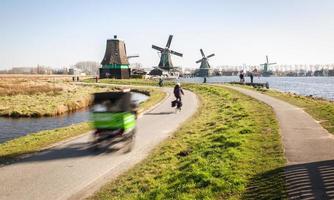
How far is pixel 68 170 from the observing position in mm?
13383

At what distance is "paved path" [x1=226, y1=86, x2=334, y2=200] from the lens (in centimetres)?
921

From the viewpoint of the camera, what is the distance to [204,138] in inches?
708

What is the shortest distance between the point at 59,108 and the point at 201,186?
31.3m

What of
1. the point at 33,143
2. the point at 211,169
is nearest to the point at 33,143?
the point at 33,143

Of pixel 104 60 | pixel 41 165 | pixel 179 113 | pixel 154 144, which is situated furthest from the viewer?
pixel 104 60

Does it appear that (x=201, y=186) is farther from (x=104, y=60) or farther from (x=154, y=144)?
(x=104, y=60)

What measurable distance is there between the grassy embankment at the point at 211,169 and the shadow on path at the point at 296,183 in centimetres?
3

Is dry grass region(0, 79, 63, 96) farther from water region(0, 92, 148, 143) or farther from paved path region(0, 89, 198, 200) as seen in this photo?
paved path region(0, 89, 198, 200)

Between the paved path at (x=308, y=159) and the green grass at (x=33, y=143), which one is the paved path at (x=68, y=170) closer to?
the green grass at (x=33, y=143)

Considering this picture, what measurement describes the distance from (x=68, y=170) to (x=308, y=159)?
8258 millimetres

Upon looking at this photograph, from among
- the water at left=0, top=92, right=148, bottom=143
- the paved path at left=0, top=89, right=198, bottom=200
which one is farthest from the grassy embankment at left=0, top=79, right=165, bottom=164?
the water at left=0, top=92, right=148, bottom=143

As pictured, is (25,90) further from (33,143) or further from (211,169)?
(211,169)

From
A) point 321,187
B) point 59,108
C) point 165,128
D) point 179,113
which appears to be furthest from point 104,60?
point 321,187

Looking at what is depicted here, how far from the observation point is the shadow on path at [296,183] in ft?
29.6
